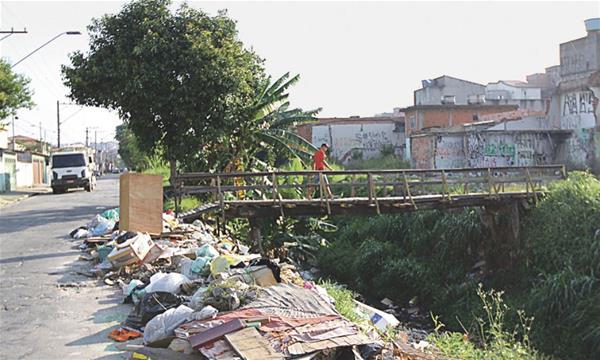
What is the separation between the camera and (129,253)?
11.7 meters

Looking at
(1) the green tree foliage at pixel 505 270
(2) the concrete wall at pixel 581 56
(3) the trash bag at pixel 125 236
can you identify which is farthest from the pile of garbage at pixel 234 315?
(2) the concrete wall at pixel 581 56

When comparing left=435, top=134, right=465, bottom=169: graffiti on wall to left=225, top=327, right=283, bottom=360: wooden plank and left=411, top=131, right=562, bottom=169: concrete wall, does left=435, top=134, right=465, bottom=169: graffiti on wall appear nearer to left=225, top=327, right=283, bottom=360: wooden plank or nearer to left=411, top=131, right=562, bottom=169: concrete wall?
left=411, top=131, right=562, bottom=169: concrete wall

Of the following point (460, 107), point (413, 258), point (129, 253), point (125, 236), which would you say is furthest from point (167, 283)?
point (460, 107)

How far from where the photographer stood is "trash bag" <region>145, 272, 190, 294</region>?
901cm

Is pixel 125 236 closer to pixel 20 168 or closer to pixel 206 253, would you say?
pixel 206 253

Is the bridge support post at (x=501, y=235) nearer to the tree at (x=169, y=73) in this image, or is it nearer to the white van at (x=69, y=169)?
the tree at (x=169, y=73)

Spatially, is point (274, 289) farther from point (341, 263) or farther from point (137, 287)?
point (341, 263)

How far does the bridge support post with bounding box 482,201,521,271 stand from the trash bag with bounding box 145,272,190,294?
12607mm

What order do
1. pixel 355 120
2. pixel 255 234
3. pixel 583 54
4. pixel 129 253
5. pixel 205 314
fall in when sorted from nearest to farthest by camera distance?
pixel 205 314
pixel 129 253
pixel 255 234
pixel 583 54
pixel 355 120

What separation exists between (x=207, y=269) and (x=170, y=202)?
1505cm

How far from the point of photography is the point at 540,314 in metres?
15.5

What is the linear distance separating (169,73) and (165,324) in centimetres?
1526

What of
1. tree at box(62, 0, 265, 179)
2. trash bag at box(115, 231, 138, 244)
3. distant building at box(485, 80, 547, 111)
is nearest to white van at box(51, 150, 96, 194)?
tree at box(62, 0, 265, 179)

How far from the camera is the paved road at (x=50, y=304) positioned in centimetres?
765
